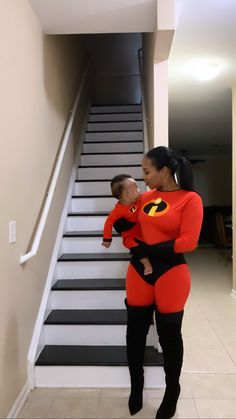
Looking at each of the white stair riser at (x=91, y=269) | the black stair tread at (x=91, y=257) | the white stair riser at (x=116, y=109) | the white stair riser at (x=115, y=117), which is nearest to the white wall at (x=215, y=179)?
the white stair riser at (x=116, y=109)

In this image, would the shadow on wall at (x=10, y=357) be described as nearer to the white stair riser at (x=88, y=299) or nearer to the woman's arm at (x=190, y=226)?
the white stair riser at (x=88, y=299)

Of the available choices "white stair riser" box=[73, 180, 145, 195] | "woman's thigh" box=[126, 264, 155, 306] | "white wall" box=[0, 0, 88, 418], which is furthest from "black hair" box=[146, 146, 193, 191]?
"white stair riser" box=[73, 180, 145, 195]

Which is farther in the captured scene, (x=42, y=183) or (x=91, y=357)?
(x=42, y=183)

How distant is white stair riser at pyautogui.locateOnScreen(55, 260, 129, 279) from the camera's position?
272 centimetres

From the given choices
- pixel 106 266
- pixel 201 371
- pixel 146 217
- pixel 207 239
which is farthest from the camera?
pixel 207 239

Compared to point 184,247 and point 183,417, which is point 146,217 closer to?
point 184,247

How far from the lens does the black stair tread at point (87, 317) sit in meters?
2.25

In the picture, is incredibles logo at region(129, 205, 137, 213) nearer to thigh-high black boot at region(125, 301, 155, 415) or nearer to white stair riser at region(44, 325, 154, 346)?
thigh-high black boot at region(125, 301, 155, 415)

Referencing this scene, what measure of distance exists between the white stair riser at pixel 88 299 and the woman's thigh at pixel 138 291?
2.45 feet

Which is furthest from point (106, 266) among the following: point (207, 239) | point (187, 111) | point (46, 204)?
point (207, 239)

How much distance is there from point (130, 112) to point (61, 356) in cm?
373

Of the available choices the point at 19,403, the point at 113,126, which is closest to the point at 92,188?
the point at 113,126

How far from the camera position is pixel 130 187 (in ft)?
5.86

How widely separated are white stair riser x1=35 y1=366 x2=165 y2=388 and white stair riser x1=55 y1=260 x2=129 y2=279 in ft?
2.64
